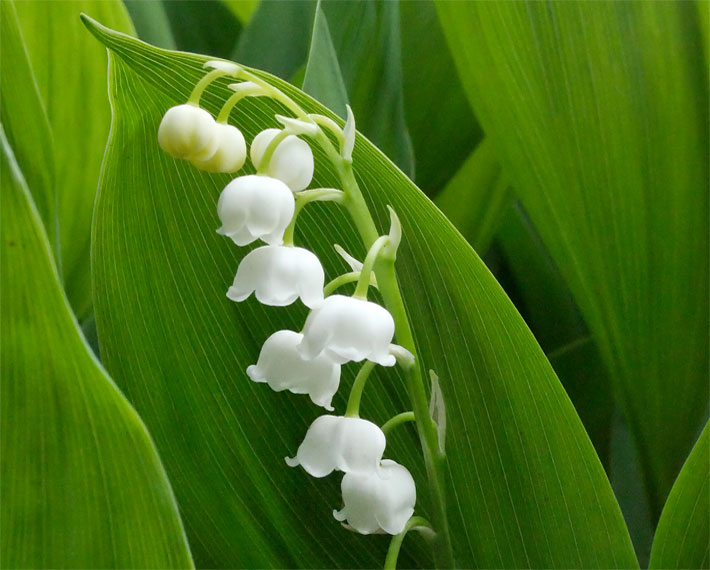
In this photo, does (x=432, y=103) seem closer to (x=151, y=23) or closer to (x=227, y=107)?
(x=151, y=23)

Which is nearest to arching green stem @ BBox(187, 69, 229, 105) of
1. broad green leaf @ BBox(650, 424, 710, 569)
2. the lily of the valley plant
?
the lily of the valley plant

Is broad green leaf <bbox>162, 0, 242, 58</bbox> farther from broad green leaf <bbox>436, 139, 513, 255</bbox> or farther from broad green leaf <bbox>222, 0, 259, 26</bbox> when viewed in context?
broad green leaf <bbox>436, 139, 513, 255</bbox>

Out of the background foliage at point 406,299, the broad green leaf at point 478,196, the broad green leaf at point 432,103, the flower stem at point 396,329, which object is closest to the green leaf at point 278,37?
the background foliage at point 406,299

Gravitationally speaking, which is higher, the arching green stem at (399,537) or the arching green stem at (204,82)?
the arching green stem at (204,82)

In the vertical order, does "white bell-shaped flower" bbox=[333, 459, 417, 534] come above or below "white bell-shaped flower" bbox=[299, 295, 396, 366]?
below

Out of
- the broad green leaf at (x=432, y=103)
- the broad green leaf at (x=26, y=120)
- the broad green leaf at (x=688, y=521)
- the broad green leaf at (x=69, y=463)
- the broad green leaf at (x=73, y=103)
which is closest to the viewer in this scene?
the broad green leaf at (x=69, y=463)

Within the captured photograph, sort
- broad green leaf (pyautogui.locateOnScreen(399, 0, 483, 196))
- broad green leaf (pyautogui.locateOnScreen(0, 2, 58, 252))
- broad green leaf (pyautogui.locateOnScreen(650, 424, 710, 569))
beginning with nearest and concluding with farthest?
broad green leaf (pyautogui.locateOnScreen(650, 424, 710, 569)) → broad green leaf (pyautogui.locateOnScreen(0, 2, 58, 252)) → broad green leaf (pyautogui.locateOnScreen(399, 0, 483, 196))

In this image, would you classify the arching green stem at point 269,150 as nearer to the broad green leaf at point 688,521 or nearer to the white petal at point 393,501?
the white petal at point 393,501
